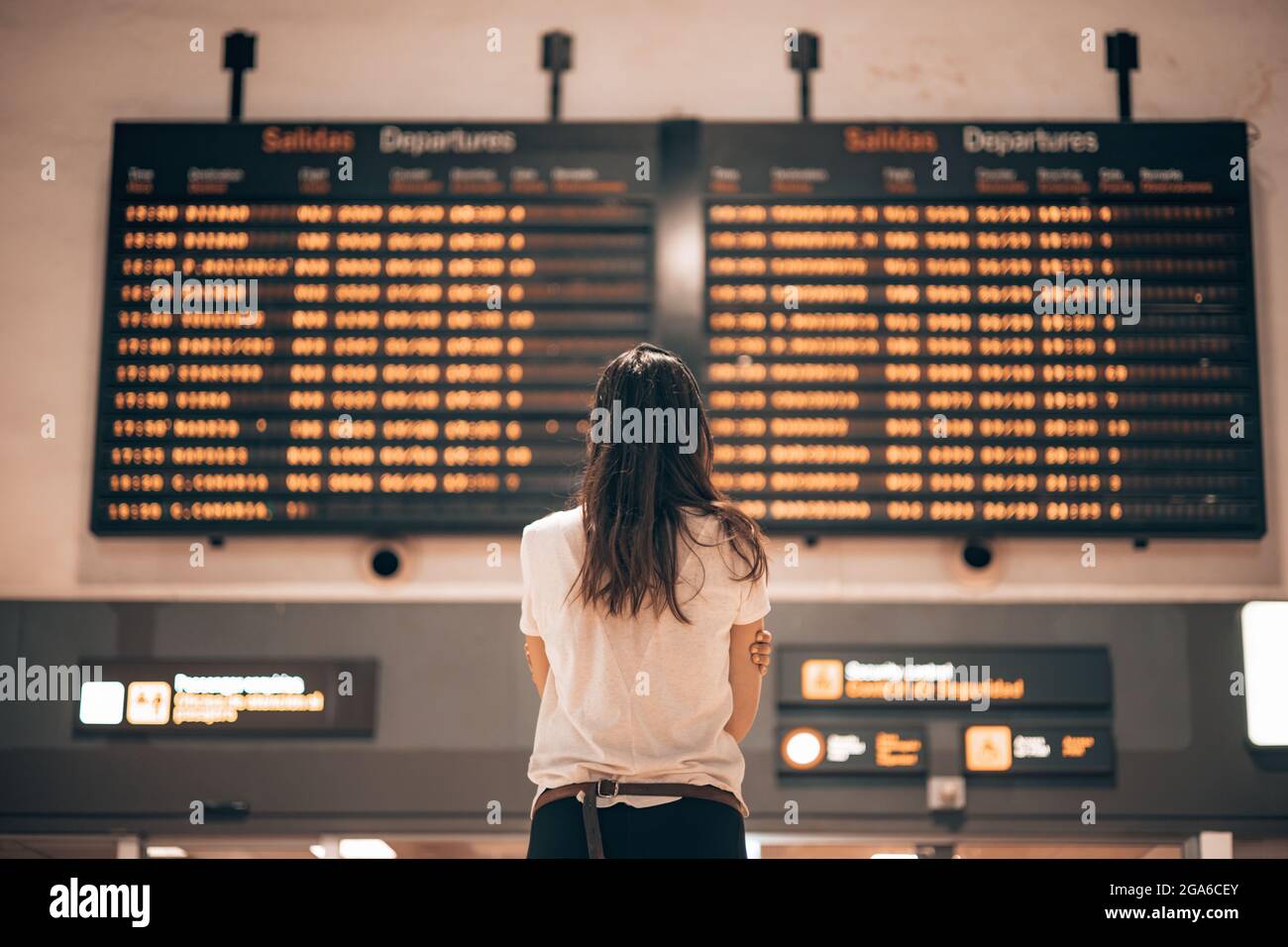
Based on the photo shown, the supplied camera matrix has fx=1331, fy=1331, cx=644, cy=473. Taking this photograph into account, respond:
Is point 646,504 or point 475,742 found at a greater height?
point 646,504

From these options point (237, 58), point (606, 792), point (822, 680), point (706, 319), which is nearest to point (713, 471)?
point (706, 319)

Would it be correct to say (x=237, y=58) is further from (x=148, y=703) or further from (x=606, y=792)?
(x=606, y=792)

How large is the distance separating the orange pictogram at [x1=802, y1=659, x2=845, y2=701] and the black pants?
5.88 feet

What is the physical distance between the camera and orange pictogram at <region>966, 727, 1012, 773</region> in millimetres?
3471

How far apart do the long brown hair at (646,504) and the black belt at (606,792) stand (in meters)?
0.22

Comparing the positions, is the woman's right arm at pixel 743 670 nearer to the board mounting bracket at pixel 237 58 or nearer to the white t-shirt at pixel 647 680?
the white t-shirt at pixel 647 680

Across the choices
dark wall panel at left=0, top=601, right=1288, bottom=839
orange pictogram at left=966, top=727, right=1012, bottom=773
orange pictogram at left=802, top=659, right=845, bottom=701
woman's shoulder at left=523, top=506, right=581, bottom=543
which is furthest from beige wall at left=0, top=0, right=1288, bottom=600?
woman's shoulder at left=523, top=506, right=581, bottom=543

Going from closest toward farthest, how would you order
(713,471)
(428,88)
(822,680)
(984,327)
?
(713,471) < (822,680) < (984,327) < (428,88)

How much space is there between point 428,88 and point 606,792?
2882 millimetres

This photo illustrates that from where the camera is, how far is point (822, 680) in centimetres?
353

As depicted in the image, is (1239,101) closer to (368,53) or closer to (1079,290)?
(1079,290)

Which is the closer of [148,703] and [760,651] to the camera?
[760,651]

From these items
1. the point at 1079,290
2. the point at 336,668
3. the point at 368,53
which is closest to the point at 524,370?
the point at 336,668
